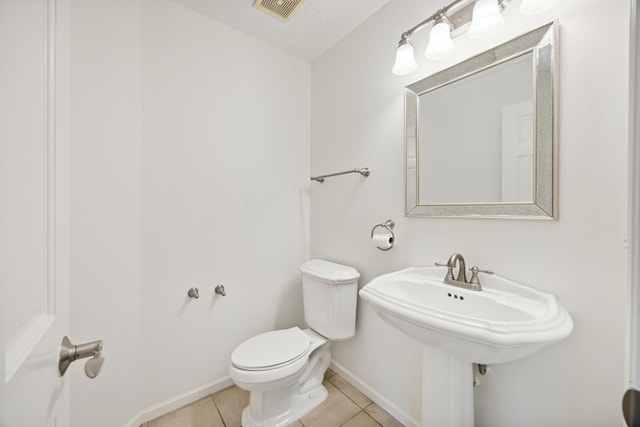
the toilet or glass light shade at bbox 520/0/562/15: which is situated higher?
glass light shade at bbox 520/0/562/15

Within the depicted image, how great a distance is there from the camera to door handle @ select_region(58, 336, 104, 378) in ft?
1.54

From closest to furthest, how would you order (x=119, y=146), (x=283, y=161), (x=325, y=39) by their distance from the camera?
(x=119, y=146) → (x=325, y=39) → (x=283, y=161)

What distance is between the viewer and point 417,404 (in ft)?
4.11

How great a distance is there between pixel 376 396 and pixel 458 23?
1981mm

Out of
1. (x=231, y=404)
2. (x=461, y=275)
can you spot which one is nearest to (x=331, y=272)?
(x=461, y=275)

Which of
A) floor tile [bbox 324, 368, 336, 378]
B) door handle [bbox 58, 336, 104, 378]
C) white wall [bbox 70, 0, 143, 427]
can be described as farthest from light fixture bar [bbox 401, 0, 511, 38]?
floor tile [bbox 324, 368, 336, 378]

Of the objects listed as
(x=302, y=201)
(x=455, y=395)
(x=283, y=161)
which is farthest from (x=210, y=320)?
(x=455, y=395)

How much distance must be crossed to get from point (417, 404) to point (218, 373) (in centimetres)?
119

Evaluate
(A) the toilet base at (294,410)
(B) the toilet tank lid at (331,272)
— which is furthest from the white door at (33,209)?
(B) the toilet tank lid at (331,272)

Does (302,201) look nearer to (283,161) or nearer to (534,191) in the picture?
(283,161)

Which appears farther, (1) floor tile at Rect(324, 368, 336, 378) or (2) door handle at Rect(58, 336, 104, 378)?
(1) floor tile at Rect(324, 368, 336, 378)

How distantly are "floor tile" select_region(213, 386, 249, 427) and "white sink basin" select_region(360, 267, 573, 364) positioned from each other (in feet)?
3.61

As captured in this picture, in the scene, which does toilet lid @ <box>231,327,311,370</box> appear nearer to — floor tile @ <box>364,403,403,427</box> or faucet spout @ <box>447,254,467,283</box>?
floor tile @ <box>364,403,403,427</box>

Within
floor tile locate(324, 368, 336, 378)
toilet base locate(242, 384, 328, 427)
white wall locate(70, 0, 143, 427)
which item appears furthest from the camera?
floor tile locate(324, 368, 336, 378)
